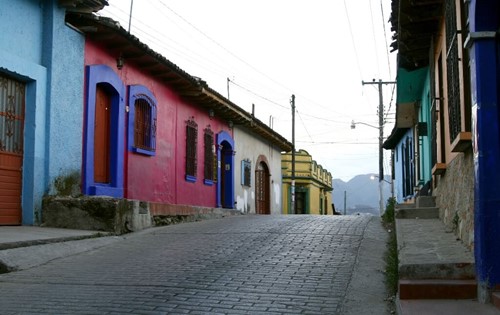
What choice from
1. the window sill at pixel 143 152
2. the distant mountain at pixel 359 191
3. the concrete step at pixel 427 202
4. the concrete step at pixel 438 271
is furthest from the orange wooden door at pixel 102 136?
the distant mountain at pixel 359 191

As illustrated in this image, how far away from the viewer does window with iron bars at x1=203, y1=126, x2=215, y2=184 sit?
17541 mm

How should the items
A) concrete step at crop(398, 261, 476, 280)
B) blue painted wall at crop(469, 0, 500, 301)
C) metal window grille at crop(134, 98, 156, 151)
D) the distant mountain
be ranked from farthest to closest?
1. the distant mountain
2. metal window grille at crop(134, 98, 156, 151)
3. concrete step at crop(398, 261, 476, 280)
4. blue painted wall at crop(469, 0, 500, 301)

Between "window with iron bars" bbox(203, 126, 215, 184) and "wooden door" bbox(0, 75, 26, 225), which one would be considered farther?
"window with iron bars" bbox(203, 126, 215, 184)

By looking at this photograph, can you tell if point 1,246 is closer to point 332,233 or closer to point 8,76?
point 8,76

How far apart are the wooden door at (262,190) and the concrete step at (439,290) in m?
18.7

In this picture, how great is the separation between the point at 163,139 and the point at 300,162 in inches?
955

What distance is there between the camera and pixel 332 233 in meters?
9.30

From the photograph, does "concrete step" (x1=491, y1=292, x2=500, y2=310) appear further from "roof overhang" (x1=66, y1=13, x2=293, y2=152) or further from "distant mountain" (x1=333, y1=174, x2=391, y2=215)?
"distant mountain" (x1=333, y1=174, x2=391, y2=215)

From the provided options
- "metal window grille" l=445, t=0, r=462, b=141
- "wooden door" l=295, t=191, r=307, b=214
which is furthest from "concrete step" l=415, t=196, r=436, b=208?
"wooden door" l=295, t=191, r=307, b=214

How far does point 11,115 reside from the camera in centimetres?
919

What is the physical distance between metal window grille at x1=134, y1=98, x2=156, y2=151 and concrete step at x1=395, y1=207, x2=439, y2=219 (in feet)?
20.6

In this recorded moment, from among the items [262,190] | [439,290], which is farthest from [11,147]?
[262,190]

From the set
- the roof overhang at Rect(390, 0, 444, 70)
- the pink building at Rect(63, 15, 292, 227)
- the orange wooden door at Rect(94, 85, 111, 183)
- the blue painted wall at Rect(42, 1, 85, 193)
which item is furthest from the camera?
the orange wooden door at Rect(94, 85, 111, 183)

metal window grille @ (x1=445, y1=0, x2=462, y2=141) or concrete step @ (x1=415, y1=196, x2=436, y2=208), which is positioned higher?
metal window grille @ (x1=445, y1=0, x2=462, y2=141)
